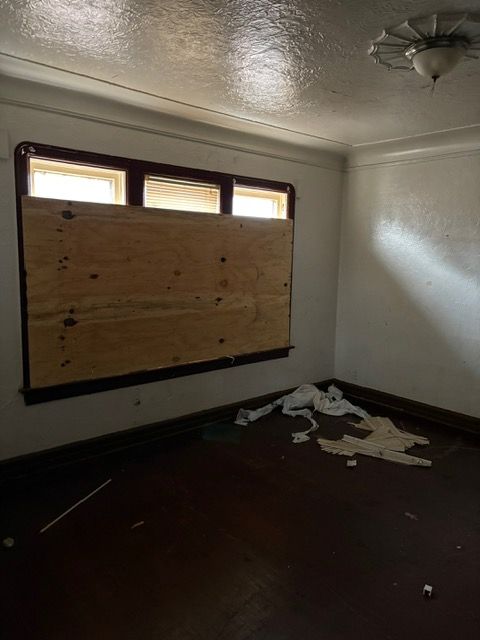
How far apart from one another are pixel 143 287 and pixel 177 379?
842 mm

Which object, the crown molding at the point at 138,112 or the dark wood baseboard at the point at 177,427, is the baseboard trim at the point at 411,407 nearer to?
the dark wood baseboard at the point at 177,427

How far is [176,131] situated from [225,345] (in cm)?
Result: 180

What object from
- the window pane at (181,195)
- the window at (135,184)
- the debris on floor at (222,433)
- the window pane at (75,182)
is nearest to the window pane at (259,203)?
the window at (135,184)

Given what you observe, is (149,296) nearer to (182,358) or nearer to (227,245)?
(182,358)

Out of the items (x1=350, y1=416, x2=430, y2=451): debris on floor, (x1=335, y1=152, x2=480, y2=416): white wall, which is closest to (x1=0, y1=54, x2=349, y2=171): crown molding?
(x1=335, y1=152, x2=480, y2=416): white wall

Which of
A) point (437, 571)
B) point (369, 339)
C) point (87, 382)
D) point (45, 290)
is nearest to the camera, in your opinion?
point (437, 571)

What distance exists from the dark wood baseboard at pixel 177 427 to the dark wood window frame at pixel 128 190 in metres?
0.38

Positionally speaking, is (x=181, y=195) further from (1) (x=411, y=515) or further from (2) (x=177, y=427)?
(1) (x=411, y=515)

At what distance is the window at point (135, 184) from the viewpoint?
2.96 metres

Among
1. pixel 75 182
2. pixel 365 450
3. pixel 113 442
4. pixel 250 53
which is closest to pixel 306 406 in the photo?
pixel 365 450

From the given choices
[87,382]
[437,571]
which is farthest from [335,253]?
[437,571]

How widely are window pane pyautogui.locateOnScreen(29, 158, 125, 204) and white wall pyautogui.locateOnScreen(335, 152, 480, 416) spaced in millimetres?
2533

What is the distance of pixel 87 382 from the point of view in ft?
10.6

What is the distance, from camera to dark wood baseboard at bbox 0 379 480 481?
120 inches
